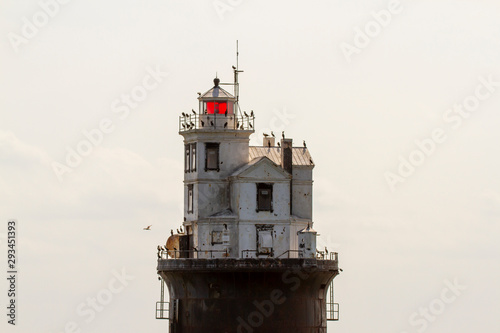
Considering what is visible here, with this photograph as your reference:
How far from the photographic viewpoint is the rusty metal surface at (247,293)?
152m

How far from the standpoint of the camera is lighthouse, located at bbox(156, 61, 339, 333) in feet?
502

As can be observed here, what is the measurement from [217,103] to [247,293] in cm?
1067

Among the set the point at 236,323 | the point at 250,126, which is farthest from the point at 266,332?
the point at 250,126

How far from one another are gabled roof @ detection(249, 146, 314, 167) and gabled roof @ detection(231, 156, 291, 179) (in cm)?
176

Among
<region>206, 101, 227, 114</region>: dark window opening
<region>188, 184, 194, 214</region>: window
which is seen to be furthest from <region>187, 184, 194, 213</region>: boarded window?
<region>206, 101, 227, 114</region>: dark window opening

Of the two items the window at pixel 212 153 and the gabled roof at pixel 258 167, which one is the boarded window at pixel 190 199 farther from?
the gabled roof at pixel 258 167

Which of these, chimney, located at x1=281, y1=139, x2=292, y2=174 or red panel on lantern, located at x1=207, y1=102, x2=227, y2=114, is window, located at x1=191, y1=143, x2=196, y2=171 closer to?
red panel on lantern, located at x1=207, y1=102, x2=227, y2=114

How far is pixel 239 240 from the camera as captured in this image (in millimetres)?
153625

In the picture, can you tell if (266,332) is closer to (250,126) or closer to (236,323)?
(236,323)

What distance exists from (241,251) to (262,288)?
237 centimetres

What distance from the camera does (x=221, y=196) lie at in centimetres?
15475

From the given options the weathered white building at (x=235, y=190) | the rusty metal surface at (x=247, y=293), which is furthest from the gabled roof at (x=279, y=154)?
the rusty metal surface at (x=247, y=293)

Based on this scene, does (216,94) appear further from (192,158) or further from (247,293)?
(247,293)

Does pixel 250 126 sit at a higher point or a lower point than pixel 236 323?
higher
